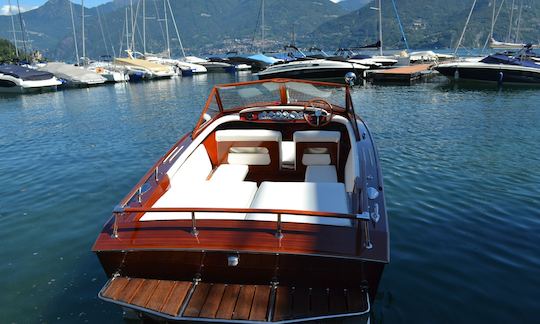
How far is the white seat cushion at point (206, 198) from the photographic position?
375 centimetres

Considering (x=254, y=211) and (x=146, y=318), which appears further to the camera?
(x=146, y=318)

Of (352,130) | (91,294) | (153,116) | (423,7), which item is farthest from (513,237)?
(423,7)

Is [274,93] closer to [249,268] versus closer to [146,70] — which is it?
[249,268]

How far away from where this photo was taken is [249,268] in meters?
3.20

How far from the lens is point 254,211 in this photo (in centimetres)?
319

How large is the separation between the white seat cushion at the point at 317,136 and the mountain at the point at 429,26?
316ft

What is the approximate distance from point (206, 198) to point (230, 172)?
6.04 ft

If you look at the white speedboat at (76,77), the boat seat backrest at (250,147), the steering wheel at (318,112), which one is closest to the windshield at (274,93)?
A: the steering wheel at (318,112)

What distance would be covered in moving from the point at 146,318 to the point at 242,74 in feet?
147

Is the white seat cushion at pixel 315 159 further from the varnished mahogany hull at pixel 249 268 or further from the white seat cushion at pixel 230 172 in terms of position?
the varnished mahogany hull at pixel 249 268

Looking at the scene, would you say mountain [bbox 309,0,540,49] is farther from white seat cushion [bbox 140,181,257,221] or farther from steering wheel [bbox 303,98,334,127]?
white seat cushion [bbox 140,181,257,221]

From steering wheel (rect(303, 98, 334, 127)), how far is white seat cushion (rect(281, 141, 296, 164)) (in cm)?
56

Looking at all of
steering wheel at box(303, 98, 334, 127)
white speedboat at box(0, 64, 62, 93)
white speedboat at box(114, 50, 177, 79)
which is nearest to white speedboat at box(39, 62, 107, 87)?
white speedboat at box(0, 64, 62, 93)

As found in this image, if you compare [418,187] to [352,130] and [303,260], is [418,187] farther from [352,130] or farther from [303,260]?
[303,260]
